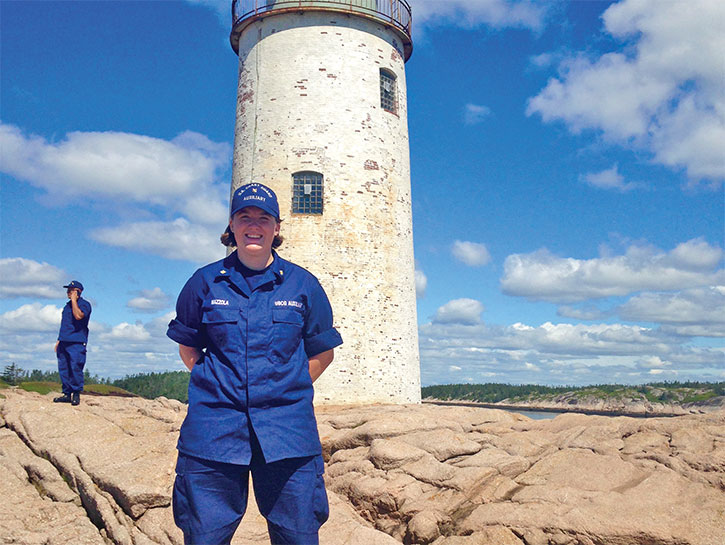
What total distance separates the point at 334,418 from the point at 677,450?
18.7 feet

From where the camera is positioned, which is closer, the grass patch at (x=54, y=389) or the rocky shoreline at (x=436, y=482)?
the rocky shoreline at (x=436, y=482)

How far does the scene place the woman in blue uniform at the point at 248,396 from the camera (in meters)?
3.73

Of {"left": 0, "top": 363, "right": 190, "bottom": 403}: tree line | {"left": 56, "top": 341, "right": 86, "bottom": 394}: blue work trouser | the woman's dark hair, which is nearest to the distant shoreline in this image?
{"left": 0, "top": 363, "right": 190, "bottom": 403}: tree line

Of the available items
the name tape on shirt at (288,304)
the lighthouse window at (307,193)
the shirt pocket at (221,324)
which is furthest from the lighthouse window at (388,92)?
the shirt pocket at (221,324)

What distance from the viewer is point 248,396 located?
3.79 meters

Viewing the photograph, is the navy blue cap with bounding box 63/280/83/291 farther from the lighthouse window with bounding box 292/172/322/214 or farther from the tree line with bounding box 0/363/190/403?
the tree line with bounding box 0/363/190/403

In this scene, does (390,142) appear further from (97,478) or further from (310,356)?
(310,356)

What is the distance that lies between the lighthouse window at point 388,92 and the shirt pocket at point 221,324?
1547 centimetres

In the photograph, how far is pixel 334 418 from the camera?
→ 36.9 feet

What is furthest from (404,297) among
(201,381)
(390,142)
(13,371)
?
(201,381)

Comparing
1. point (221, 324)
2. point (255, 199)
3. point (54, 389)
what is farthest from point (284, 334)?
point (54, 389)

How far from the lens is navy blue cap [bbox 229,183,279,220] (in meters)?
4.09

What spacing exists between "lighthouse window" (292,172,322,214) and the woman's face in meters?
12.9

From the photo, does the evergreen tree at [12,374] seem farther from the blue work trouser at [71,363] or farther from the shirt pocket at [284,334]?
the shirt pocket at [284,334]
